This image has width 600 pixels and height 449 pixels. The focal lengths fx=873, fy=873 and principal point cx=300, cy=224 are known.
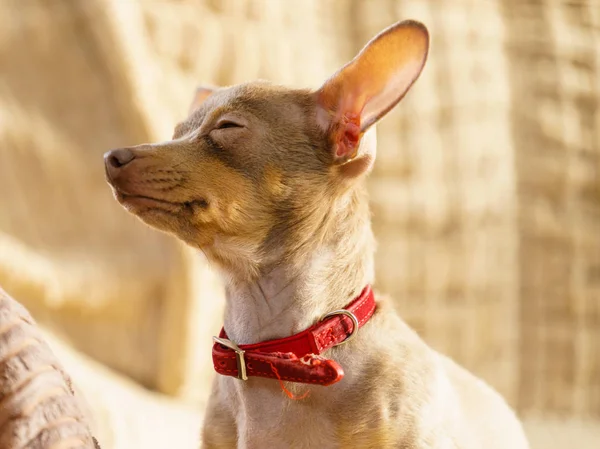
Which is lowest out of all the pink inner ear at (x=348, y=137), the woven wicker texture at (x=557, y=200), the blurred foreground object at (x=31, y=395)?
the woven wicker texture at (x=557, y=200)

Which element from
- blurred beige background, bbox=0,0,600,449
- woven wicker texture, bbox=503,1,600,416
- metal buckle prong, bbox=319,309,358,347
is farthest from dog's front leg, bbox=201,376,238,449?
woven wicker texture, bbox=503,1,600,416

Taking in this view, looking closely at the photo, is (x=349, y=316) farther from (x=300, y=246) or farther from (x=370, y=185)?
(x=370, y=185)

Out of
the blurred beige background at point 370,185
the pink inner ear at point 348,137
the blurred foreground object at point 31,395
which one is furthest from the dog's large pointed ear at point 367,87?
the blurred beige background at point 370,185

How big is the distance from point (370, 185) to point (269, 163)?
1740 millimetres

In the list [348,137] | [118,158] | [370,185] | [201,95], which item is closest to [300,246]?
[348,137]

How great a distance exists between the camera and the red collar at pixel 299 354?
3.64 feet

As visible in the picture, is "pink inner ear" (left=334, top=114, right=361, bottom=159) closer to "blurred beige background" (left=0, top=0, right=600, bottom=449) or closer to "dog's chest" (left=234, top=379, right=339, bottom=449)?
"dog's chest" (left=234, top=379, right=339, bottom=449)

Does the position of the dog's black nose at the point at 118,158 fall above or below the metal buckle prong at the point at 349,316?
above

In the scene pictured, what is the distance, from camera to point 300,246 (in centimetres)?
118

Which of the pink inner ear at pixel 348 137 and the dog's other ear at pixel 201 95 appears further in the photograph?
the dog's other ear at pixel 201 95

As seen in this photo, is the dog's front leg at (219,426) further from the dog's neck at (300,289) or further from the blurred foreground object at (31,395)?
the blurred foreground object at (31,395)

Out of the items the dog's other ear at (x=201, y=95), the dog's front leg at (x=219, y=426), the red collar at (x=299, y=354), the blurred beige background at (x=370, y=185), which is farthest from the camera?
the blurred beige background at (x=370, y=185)

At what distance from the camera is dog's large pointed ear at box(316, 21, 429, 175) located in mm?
1138

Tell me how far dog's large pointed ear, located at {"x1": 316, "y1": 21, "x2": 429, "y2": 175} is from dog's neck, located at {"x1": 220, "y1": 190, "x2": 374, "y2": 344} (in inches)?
4.1
